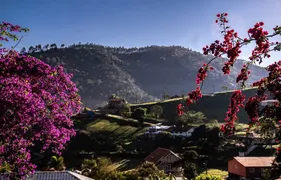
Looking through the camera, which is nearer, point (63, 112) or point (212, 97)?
point (63, 112)

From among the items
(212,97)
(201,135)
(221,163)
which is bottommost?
(221,163)

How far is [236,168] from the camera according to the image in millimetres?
49750

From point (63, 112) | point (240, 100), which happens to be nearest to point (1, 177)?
point (63, 112)

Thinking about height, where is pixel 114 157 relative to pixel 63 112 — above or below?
below

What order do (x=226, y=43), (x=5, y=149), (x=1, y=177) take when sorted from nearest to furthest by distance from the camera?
(x=226, y=43) < (x=5, y=149) < (x=1, y=177)

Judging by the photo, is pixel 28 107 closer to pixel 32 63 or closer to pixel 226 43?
pixel 32 63

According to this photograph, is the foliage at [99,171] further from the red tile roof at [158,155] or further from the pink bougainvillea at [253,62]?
the pink bougainvillea at [253,62]

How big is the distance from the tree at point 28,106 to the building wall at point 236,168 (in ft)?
138

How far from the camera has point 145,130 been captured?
94.4 metres

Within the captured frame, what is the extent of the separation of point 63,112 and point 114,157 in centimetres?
6547

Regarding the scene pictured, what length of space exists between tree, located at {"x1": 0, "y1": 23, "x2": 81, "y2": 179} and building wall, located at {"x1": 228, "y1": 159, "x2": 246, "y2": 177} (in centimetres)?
4208

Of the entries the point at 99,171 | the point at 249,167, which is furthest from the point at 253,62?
the point at 249,167

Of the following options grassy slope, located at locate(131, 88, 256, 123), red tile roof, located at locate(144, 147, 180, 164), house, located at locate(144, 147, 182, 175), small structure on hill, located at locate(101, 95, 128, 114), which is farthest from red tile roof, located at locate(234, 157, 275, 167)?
small structure on hill, located at locate(101, 95, 128, 114)

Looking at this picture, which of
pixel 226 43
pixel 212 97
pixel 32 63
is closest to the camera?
pixel 226 43
